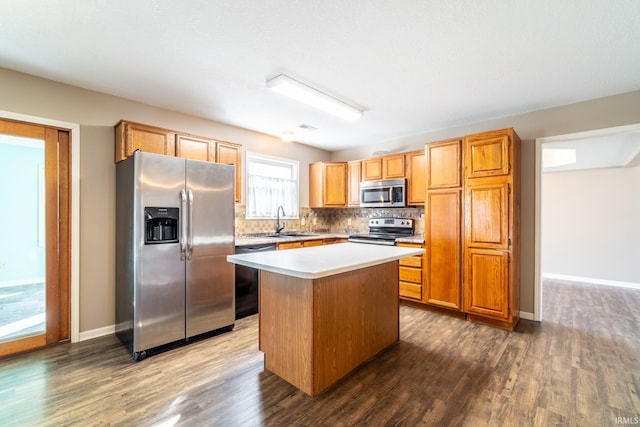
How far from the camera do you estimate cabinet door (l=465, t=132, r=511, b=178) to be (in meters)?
3.29

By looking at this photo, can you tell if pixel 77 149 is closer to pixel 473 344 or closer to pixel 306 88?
pixel 306 88

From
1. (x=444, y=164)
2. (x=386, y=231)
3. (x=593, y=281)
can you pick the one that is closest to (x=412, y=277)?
(x=386, y=231)

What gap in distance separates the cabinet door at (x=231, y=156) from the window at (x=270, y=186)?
1.43 feet

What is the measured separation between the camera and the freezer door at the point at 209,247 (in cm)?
297

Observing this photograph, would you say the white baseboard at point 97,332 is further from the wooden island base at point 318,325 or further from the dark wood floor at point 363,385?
the wooden island base at point 318,325

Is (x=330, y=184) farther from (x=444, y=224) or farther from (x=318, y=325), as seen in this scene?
(x=318, y=325)

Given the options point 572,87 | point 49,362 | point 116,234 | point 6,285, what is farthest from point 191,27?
point 572,87

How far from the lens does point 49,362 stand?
8.25 ft

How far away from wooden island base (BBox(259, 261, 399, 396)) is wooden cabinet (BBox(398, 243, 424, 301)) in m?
1.57

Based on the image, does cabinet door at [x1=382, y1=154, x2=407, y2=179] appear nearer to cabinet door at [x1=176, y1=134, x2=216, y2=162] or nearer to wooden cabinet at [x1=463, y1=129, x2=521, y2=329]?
wooden cabinet at [x1=463, y1=129, x2=521, y2=329]

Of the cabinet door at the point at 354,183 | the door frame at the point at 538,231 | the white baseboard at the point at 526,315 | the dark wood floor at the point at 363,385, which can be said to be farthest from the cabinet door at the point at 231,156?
the white baseboard at the point at 526,315

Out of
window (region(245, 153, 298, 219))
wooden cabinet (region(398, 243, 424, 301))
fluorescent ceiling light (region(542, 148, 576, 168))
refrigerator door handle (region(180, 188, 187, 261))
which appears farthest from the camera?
fluorescent ceiling light (region(542, 148, 576, 168))

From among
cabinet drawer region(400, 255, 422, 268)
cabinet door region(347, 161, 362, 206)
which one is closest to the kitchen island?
cabinet drawer region(400, 255, 422, 268)

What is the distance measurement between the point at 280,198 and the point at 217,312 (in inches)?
94.7
